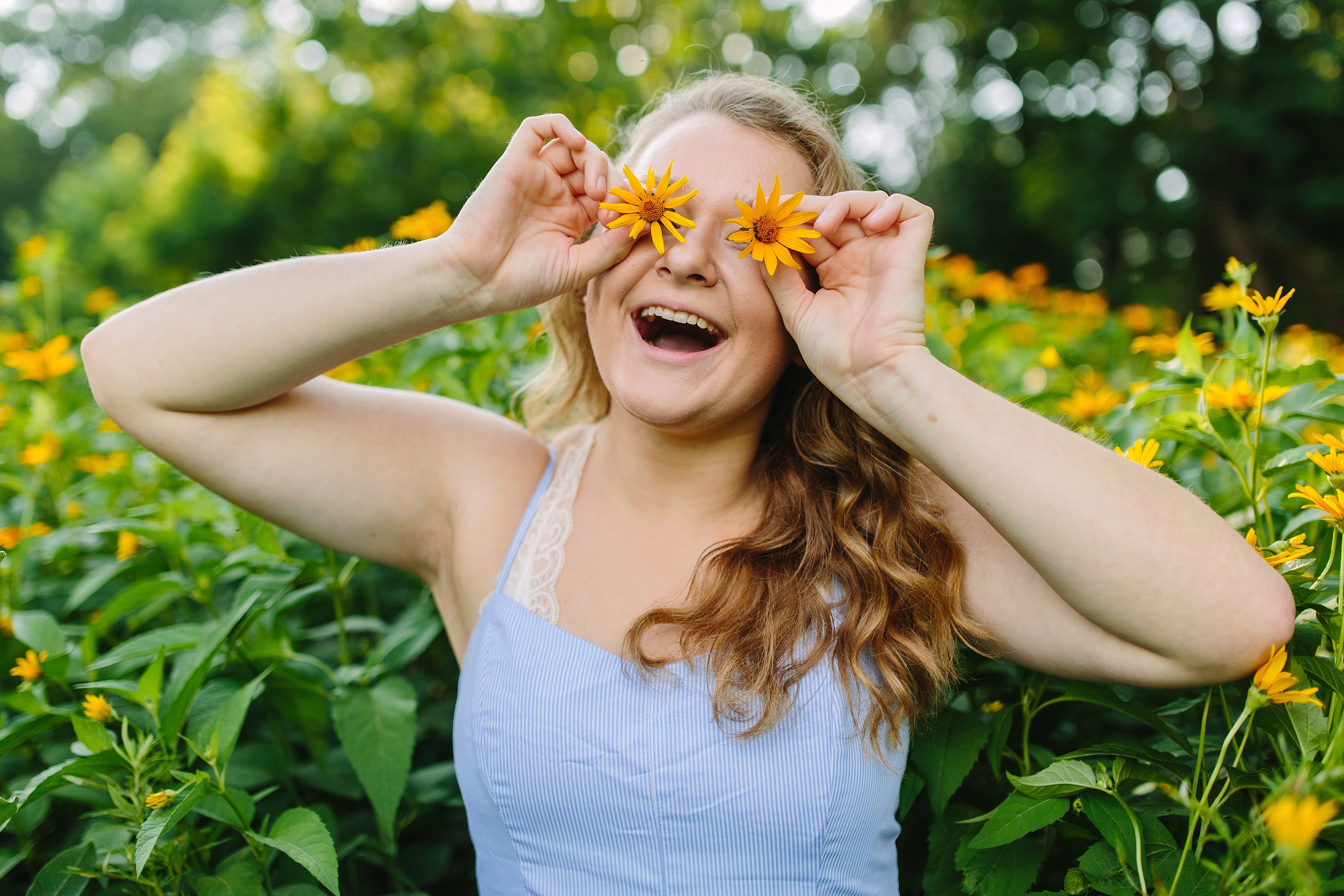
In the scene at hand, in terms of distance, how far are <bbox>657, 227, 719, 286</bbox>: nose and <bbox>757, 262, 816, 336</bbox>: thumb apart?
0.09m

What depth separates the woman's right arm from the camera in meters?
1.25

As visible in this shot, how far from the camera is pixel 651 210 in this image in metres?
1.22

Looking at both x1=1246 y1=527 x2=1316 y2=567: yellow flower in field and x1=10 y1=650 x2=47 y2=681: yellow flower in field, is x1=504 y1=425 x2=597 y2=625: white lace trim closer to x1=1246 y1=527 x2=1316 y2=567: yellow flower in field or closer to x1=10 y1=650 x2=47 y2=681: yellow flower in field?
x1=10 y1=650 x2=47 y2=681: yellow flower in field

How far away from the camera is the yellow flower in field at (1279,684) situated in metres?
0.95

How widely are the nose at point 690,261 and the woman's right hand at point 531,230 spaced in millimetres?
85

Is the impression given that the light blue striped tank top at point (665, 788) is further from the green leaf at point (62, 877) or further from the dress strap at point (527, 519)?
the green leaf at point (62, 877)

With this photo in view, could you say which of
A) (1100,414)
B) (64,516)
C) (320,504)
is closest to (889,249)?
(1100,414)

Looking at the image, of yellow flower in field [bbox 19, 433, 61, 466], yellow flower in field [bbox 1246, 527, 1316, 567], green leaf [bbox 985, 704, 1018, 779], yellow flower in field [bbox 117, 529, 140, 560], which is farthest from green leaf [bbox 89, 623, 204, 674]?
yellow flower in field [bbox 1246, 527, 1316, 567]

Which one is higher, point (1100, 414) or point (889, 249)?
point (889, 249)

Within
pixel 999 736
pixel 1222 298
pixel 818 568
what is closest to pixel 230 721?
pixel 818 568

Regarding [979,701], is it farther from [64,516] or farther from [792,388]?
[64,516]

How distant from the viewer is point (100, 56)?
36781 millimetres

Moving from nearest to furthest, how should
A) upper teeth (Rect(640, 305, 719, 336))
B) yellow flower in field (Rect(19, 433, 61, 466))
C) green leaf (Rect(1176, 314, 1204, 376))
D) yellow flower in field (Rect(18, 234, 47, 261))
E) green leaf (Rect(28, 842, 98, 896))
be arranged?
green leaf (Rect(28, 842, 98, 896)), upper teeth (Rect(640, 305, 719, 336)), green leaf (Rect(1176, 314, 1204, 376)), yellow flower in field (Rect(19, 433, 61, 466)), yellow flower in field (Rect(18, 234, 47, 261))

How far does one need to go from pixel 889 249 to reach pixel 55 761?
1.49m
